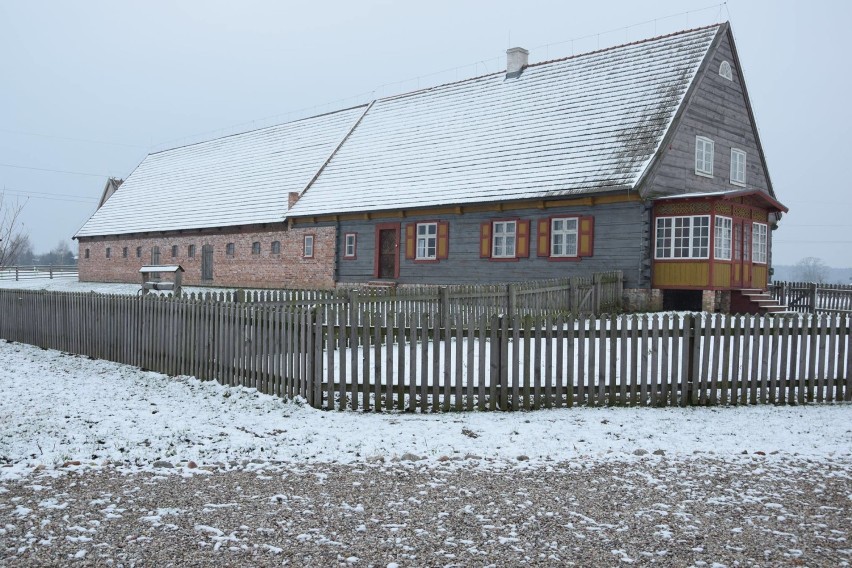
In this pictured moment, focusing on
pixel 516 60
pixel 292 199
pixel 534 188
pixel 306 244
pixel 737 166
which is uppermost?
pixel 516 60

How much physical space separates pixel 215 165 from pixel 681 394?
120ft

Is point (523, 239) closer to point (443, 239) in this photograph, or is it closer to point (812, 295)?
point (443, 239)

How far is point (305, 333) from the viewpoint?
27.7 ft

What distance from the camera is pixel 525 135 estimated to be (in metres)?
24.7

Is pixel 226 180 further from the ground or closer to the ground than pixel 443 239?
further from the ground

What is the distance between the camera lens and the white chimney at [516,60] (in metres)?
28.2

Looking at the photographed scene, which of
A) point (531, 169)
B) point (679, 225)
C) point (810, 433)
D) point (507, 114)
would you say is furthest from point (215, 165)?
point (810, 433)

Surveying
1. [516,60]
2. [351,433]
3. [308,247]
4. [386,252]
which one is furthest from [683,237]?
[308,247]

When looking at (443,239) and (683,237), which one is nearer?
(683,237)

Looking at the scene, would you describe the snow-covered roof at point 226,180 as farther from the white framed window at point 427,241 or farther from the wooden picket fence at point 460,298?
the wooden picket fence at point 460,298

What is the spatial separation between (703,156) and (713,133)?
1107 millimetres

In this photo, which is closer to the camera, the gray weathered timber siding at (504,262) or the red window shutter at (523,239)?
the gray weathered timber siding at (504,262)

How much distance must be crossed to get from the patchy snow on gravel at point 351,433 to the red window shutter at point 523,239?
46.5ft

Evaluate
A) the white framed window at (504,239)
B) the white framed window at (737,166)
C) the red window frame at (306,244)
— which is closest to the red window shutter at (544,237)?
the white framed window at (504,239)
